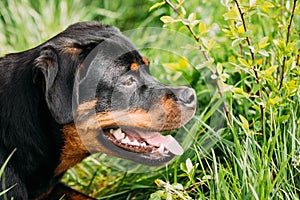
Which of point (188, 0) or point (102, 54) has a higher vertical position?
point (102, 54)

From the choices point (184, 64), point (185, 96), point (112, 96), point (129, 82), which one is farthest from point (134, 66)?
point (184, 64)

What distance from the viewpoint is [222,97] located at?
11.4ft

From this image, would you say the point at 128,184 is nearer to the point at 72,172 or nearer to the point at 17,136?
the point at 72,172

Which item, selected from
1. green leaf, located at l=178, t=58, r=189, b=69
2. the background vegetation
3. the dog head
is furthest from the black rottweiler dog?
green leaf, located at l=178, t=58, r=189, b=69

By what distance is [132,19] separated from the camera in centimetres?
584

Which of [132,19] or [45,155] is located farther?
[132,19]

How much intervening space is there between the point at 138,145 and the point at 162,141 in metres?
0.14

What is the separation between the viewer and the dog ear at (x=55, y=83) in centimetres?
293

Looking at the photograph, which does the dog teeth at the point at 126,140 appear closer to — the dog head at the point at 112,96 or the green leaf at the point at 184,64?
the dog head at the point at 112,96

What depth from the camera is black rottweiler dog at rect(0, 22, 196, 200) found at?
3035 millimetres

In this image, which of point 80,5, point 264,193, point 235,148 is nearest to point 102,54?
point 235,148

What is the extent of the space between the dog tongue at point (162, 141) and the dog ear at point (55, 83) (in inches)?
17.7

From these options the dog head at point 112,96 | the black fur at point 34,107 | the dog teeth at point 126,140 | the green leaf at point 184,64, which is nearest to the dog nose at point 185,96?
the dog head at point 112,96

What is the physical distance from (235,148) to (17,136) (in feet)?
3.59
